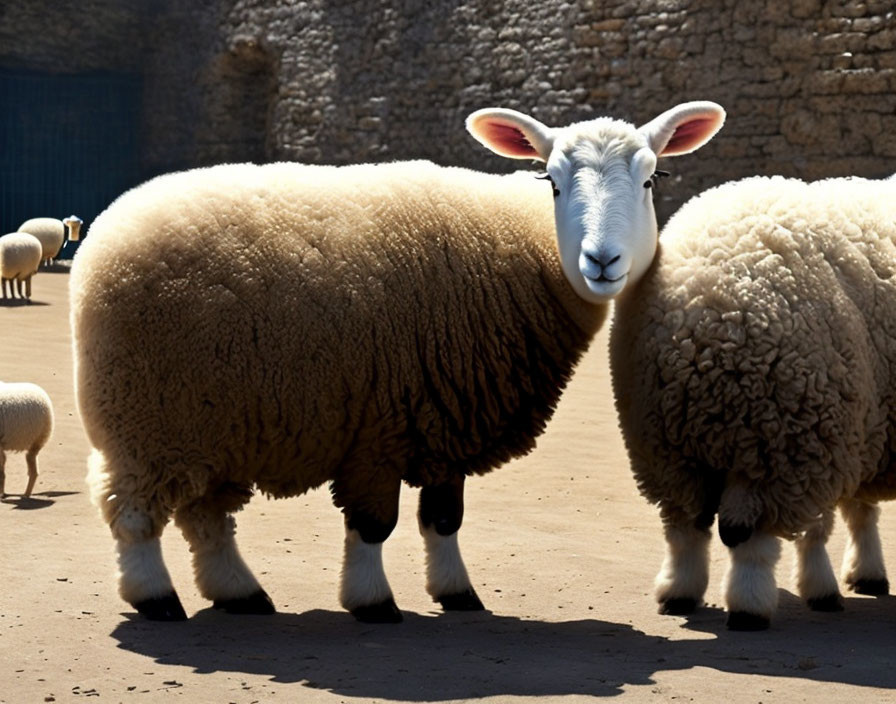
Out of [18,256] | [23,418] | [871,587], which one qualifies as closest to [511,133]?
→ [871,587]

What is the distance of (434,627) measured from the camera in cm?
448

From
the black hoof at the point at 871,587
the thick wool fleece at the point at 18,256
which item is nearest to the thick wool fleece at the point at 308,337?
the black hoof at the point at 871,587

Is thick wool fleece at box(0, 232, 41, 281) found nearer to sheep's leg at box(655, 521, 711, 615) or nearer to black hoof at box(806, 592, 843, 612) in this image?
sheep's leg at box(655, 521, 711, 615)

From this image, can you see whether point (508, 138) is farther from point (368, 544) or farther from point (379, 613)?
point (379, 613)

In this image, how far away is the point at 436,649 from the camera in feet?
13.7

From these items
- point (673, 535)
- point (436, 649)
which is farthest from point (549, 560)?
point (436, 649)

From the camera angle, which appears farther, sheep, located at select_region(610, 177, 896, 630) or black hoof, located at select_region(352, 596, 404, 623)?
black hoof, located at select_region(352, 596, 404, 623)

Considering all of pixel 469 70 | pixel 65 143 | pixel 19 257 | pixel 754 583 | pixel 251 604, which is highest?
pixel 469 70

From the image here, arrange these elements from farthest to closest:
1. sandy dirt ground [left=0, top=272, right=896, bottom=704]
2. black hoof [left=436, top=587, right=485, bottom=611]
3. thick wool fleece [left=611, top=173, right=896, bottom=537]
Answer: black hoof [left=436, top=587, right=485, bottom=611], thick wool fleece [left=611, top=173, right=896, bottom=537], sandy dirt ground [left=0, top=272, right=896, bottom=704]

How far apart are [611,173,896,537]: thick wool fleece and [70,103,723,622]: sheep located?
0.22 m

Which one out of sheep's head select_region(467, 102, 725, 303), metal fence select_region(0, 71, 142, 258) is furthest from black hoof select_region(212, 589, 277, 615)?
metal fence select_region(0, 71, 142, 258)

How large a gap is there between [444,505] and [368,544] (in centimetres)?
39

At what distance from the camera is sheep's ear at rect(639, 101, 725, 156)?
4711mm

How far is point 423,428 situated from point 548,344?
0.51 metres
